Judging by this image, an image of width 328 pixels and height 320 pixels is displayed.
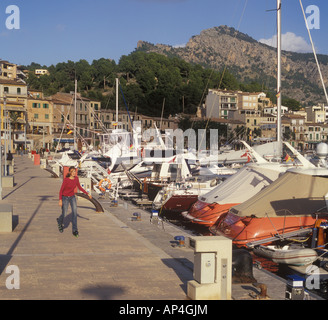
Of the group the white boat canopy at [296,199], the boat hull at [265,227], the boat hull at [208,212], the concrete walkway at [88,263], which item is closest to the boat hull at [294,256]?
the boat hull at [265,227]

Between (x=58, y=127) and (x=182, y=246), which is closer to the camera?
(x=182, y=246)

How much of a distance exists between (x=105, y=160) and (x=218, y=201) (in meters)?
30.9

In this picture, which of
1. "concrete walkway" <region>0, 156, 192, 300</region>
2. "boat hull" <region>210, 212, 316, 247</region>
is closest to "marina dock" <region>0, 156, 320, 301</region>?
"concrete walkway" <region>0, 156, 192, 300</region>

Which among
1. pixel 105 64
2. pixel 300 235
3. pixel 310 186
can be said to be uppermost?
pixel 105 64

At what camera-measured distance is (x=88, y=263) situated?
33.8 feet

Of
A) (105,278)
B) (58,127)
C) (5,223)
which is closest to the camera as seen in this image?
(105,278)

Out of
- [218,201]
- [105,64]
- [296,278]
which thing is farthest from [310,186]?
[105,64]

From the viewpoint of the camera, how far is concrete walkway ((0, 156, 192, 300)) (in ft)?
27.0

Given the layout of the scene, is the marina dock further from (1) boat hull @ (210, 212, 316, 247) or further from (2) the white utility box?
(1) boat hull @ (210, 212, 316, 247)

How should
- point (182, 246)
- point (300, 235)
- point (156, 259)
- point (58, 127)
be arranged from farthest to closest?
point (58, 127)
point (300, 235)
point (182, 246)
point (156, 259)

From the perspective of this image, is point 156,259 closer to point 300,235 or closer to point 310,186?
point 300,235

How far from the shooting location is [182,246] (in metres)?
12.4

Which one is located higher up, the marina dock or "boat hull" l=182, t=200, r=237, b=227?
the marina dock
